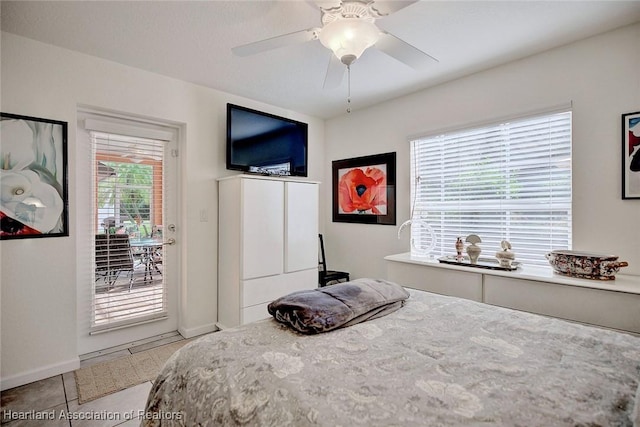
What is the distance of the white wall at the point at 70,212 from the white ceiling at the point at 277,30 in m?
0.14

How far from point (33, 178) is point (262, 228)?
1731 mm

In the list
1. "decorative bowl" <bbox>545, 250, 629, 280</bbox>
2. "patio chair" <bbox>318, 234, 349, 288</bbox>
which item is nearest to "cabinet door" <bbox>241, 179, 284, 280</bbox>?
"patio chair" <bbox>318, 234, 349, 288</bbox>

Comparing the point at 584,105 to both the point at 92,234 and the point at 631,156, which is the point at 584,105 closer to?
the point at 631,156

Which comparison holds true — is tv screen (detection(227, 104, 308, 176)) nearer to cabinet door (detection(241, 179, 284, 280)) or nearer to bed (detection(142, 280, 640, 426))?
cabinet door (detection(241, 179, 284, 280))

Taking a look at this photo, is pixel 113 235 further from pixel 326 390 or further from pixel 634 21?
pixel 634 21

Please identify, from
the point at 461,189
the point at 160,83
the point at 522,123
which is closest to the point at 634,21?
the point at 522,123

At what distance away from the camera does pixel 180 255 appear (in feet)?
10.1

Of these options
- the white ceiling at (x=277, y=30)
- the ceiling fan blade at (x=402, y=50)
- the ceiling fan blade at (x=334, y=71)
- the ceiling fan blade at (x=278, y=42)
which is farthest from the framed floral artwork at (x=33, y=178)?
the ceiling fan blade at (x=402, y=50)

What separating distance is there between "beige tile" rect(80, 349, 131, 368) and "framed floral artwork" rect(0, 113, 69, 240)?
1.05 m

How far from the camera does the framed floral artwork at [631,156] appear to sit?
2016mm

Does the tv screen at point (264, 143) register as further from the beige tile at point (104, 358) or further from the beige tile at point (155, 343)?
the beige tile at point (104, 358)

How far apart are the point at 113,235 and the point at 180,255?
0.61m

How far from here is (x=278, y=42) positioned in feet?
5.44

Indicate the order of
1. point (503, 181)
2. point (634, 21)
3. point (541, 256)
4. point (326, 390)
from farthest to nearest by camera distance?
point (503, 181) → point (541, 256) → point (634, 21) → point (326, 390)
